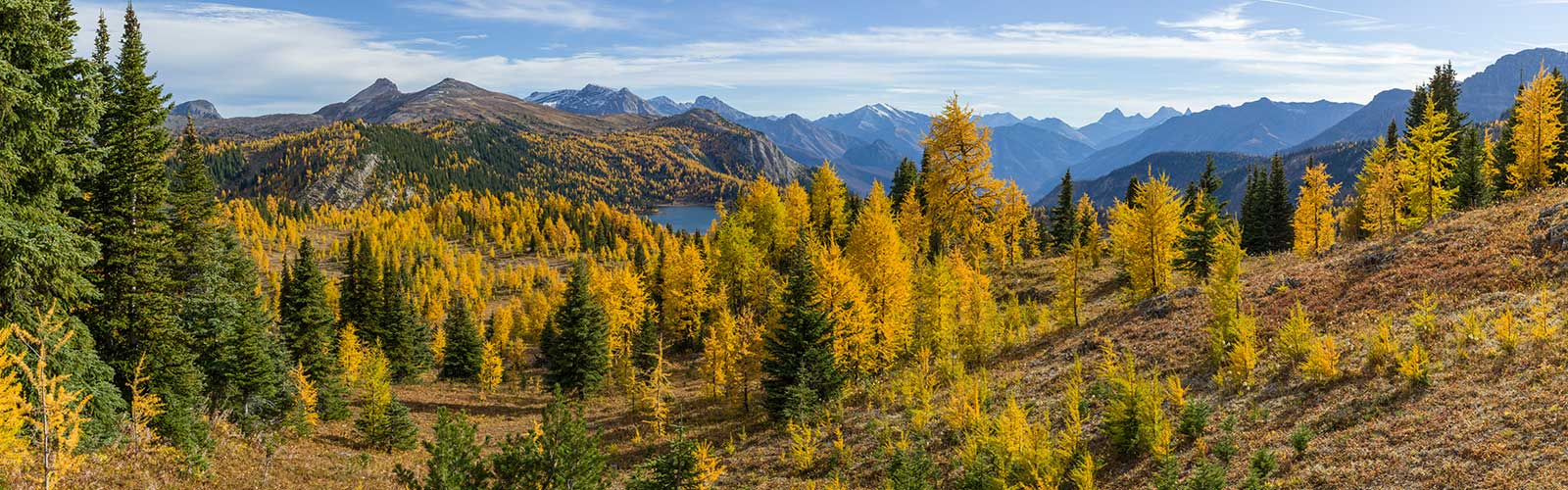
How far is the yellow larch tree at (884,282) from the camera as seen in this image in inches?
1407

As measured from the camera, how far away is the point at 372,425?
3356 centimetres

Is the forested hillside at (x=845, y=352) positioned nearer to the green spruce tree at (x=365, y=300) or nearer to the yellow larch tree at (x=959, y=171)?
the yellow larch tree at (x=959, y=171)

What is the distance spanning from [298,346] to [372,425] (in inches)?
A: 500

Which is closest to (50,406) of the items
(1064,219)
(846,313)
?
(846,313)

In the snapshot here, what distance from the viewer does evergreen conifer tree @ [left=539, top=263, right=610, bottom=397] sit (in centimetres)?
A: 4403

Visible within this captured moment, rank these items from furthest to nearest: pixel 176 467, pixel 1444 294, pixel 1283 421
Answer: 1. pixel 1444 294
2. pixel 176 467
3. pixel 1283 421

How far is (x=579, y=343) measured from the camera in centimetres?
4428

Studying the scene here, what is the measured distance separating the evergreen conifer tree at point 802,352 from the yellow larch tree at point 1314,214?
36.0m

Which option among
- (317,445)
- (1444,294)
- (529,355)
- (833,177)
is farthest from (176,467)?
(529,355)

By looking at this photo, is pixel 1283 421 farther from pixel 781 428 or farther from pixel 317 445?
pixel 317 445

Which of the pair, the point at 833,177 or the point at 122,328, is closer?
the point at 122,328

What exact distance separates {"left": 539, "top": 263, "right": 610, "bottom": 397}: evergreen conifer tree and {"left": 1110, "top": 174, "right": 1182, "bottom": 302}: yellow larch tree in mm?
32346

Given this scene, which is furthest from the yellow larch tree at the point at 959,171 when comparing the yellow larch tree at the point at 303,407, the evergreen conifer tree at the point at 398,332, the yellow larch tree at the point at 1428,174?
the evergreen conifer tree at the point at 398,332

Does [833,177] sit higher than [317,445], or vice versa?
[833,177]
